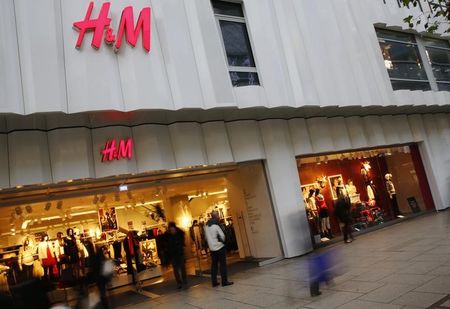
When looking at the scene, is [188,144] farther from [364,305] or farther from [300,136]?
[364,305]

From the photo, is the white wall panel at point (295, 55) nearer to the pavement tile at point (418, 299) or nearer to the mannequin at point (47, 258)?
the pavement tile at point (418, 299)

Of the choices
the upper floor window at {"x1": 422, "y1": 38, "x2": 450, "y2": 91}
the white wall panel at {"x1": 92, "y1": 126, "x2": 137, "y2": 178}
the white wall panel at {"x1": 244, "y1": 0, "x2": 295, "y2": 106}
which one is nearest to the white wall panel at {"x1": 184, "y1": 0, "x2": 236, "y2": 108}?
the white wall panel at {"x1": 244, "y1": 0, "x2": 295, "y2": 106}

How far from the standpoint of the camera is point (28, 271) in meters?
12.0

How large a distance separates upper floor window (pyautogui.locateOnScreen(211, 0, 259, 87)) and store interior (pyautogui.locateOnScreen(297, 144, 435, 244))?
383cm

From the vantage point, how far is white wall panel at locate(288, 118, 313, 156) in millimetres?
12492

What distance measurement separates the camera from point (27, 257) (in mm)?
12227

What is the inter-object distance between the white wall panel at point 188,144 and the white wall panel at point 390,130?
888 centimetres

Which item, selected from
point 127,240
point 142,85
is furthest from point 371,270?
point 127,240

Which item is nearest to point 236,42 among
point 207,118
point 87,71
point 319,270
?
point 207,118

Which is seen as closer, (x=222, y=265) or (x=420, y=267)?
(x=420, y=267)

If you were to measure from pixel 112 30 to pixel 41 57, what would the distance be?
1.62m

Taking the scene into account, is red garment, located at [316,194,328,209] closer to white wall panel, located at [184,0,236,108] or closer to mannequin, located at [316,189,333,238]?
mannequin, located at [316,189,333,238]

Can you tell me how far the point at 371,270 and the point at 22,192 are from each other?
8008 mm

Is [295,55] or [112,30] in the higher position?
[112,30]
